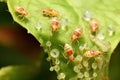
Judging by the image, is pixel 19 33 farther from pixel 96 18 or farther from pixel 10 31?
pixel 96 18

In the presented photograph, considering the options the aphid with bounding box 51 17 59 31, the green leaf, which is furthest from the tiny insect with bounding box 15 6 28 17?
the aphid with bounding box 51 17 59 31

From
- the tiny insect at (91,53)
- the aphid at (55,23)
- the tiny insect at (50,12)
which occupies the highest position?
the tiny insect at (50,12)

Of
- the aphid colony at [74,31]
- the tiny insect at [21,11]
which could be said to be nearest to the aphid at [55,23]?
the aphid colony at [74,31]

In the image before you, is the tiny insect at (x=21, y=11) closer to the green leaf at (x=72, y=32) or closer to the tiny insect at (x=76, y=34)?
the green leaf at (x=72, y=32)

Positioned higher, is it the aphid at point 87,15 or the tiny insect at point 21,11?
the tiny insect at point 21,11

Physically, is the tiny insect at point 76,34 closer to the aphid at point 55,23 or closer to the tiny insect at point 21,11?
the aphid at point 55,23

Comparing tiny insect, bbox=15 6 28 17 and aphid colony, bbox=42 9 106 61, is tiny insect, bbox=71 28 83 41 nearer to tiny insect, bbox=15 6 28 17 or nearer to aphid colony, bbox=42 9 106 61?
aphid colony, bbox=42 9 106 61

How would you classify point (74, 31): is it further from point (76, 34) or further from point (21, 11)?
point (21, 11)

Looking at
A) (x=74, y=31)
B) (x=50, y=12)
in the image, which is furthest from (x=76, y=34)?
(x=50, y=12)
